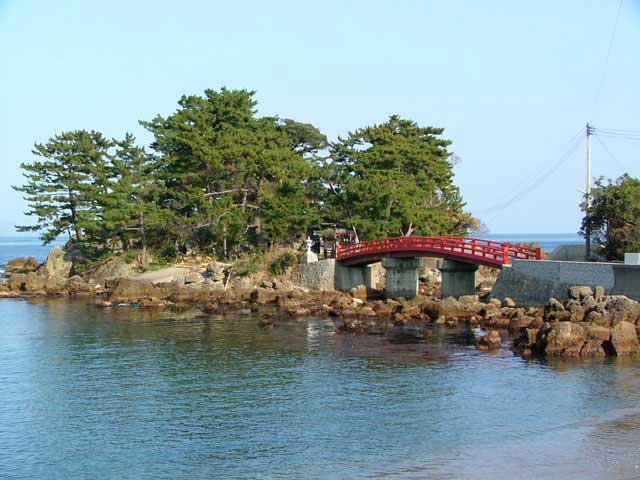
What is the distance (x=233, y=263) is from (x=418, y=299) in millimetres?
13649

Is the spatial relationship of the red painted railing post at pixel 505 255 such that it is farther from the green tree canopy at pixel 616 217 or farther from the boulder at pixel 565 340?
the boulder at pixel 565 340

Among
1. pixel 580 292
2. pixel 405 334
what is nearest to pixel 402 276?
pixel 405 334

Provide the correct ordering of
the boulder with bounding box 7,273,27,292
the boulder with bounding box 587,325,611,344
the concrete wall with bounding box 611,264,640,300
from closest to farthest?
the boulder with bounding box 587,325,611,344, the concrete wall with bounding box 611,264,640,300, the boulder with bounding box 7,273,27,292

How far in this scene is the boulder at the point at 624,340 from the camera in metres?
27.5

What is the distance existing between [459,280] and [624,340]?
1711cm

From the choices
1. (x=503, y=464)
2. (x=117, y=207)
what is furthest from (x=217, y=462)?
(x=117, y=207)

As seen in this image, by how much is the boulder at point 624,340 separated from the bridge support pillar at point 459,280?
52.8 ft

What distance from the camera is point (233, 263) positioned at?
52.2 meters

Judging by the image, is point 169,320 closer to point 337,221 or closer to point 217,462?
point 337,221

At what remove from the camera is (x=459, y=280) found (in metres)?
44.5

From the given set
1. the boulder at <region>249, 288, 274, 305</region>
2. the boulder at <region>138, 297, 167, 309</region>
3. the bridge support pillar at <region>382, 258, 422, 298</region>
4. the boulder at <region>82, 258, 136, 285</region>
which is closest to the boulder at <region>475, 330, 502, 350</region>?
the bridge support pillar at <region>382, 258, 422, 298</region>

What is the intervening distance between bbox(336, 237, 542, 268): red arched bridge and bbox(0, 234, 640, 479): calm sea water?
28.2 feet

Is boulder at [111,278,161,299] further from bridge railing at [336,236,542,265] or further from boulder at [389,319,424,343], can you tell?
boulder at [389,319,424,343]

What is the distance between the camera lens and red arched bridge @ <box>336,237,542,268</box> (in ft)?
131
